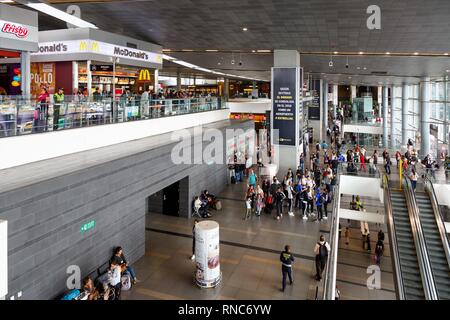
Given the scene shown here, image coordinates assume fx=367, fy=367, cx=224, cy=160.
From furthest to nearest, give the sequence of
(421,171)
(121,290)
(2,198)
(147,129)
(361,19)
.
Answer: (421,171)
(147,129)
(361,19)
(121,290)
(2,198)

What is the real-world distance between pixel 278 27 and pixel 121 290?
35.8 ft

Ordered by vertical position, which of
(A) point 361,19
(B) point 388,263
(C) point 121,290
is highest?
(A) point 361,19

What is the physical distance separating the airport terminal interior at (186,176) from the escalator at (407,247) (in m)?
0.06

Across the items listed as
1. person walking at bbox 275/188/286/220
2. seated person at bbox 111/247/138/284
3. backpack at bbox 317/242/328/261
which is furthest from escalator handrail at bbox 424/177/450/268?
seated person at bbox 111/247/138/284

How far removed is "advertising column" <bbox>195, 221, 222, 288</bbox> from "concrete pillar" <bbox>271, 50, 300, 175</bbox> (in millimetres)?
12087

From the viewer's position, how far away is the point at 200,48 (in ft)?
70.3

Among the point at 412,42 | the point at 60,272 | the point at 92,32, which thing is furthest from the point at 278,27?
the point at 60,272

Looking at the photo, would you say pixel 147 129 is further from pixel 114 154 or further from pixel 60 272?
pixel 60 272

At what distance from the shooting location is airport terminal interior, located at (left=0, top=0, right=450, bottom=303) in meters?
7.66

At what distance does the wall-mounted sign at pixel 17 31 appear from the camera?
1005cm

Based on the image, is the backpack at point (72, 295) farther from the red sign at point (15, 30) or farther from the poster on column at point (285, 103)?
the poster on column at point (285, 103)

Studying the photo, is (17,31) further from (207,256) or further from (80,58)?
(207,256)

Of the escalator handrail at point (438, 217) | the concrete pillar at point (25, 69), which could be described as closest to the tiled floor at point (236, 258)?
the escalator handrail at point (438, 217)

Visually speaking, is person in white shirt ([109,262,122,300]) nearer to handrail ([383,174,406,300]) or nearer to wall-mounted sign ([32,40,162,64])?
handrail ([383,174,406,300])
